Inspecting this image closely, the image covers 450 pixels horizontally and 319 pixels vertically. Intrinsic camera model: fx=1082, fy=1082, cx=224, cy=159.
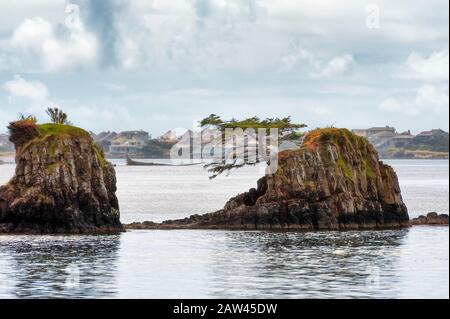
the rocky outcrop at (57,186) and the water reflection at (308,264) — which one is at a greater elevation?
the rocky outcrop at (57,186)

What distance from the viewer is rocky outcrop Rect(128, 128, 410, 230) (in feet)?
325

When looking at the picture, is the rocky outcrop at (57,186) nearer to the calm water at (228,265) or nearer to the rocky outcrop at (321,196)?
the calm water at (228,265)

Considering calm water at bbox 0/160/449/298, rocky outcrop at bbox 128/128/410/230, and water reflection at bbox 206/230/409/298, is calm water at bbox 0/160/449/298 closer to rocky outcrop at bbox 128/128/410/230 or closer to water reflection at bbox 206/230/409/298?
water reflection at bbox 206/230/409/298

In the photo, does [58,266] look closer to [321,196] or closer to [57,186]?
[57,186]

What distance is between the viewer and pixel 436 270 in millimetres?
68938

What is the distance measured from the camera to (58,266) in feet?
228

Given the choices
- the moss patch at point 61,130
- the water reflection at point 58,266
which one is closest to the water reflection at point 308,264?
the water reflection at point 58,266

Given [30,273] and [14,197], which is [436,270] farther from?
[14,197]

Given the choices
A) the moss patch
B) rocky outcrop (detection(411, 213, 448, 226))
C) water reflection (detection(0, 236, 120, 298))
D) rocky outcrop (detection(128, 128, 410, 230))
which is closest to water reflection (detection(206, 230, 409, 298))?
rocky outcrop (detection(128, 128, 410, 230))

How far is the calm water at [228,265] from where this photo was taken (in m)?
59.7

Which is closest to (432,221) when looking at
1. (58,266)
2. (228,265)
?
(228,265)

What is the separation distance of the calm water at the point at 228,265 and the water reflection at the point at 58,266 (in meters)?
0.06

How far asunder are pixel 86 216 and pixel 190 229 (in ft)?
40.8
